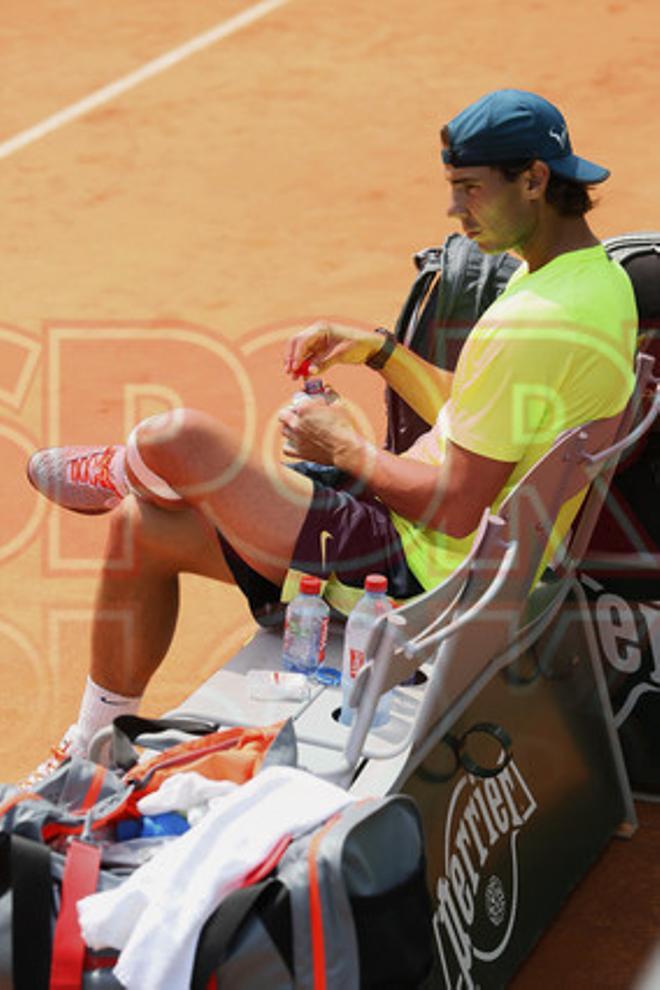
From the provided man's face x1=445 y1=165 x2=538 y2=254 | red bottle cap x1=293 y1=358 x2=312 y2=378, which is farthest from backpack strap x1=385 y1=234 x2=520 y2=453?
man's face x1=445 y1=165 x2=538 y2=254

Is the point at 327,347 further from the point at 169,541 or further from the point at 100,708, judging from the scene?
the point at 100,708

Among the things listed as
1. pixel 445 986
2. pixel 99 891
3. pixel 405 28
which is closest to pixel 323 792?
pixel 99 891

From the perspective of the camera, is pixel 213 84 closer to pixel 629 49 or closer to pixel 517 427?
pixel 629 49

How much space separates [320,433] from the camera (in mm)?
4691

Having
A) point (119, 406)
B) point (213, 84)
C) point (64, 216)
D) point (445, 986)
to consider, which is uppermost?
point (213, 84)

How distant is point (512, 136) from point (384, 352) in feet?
3.11

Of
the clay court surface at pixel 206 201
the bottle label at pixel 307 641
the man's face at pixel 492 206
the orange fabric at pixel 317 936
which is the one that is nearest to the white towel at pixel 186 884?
the orange fabric at pixel 317 936

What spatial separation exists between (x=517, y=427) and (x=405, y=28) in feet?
32.4

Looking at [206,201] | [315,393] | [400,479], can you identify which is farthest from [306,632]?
[206,201]

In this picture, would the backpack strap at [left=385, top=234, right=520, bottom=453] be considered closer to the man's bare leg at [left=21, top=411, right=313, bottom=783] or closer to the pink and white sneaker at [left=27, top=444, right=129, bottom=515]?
the pink and white sneaker at [left=27, top=444, right=129, bottom=515]

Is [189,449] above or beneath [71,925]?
above

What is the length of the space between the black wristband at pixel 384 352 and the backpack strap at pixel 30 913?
7.67 feet

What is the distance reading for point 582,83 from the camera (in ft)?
41.2

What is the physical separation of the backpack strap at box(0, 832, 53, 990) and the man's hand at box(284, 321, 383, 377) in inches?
85.0
